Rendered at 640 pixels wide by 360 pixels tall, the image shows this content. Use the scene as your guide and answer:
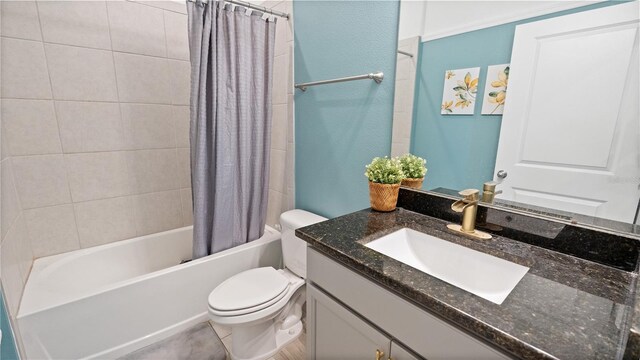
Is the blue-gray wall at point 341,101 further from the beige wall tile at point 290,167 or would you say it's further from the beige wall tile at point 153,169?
the beige wall tile at point 153,169

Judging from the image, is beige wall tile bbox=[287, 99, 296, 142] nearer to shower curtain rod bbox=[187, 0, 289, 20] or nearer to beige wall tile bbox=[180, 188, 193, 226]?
shower curtain rod bbox=[187, 0, 289, 20]

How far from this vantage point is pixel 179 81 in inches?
78.0

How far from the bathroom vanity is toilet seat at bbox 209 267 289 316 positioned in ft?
1.28

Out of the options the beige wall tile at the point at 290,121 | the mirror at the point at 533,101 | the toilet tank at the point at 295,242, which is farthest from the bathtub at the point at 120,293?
the mirror at the point at 533,101

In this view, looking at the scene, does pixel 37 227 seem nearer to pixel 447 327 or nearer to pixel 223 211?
pixel 223 211

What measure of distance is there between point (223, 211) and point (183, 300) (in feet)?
1.89

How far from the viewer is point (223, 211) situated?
171 cm

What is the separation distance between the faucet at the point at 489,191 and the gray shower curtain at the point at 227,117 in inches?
49.9

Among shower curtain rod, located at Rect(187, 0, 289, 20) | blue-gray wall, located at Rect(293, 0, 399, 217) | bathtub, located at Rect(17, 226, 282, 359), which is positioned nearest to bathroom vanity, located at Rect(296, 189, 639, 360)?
blue-gray wall, located at Rect(293, 0, 399, 217)

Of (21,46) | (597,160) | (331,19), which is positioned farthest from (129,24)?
(597,160)

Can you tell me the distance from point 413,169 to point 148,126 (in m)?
1.78

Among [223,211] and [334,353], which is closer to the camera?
[334,353]

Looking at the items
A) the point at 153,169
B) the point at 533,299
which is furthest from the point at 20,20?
the point at 533,299

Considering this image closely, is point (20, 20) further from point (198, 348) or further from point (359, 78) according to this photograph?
point (198, 348)
